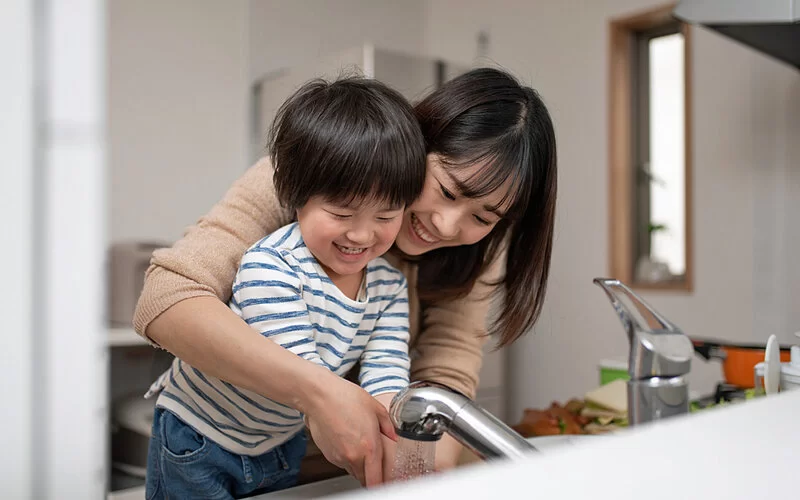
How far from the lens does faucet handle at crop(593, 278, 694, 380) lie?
527 mm

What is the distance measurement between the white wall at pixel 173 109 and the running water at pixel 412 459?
226cm

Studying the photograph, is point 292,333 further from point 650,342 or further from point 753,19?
point 753,19

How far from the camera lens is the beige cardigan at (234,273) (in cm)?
82

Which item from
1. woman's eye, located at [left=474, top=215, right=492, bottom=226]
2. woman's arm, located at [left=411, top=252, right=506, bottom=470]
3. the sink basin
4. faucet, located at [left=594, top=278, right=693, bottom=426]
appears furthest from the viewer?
woman's arm, located at [left=411, top=252, right=506, bottom=470]

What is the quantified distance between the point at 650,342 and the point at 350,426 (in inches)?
12.1

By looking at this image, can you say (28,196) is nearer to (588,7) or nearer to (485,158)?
(485,158)

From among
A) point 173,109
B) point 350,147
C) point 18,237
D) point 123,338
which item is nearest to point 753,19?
point 350,147

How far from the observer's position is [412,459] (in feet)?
2.18

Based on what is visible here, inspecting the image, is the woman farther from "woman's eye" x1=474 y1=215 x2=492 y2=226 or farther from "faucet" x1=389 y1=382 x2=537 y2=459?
"faucet" x1=389 y1=382 x2=537 y2=459

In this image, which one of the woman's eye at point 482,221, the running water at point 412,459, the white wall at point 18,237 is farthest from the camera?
the woman's eye at point 482,221

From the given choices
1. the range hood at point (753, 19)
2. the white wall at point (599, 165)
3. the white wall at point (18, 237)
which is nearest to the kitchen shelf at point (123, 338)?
the white wall at point (599, 165)

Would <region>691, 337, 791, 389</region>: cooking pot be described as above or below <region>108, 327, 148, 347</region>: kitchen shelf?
above

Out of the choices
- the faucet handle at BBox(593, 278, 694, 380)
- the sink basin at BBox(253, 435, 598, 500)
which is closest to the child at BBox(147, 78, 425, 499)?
the sink basin at BBox(253, 435, 598, 500)

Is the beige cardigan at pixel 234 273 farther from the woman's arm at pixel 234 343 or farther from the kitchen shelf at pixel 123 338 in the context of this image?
the kitchen shelf at pixel 123 338
